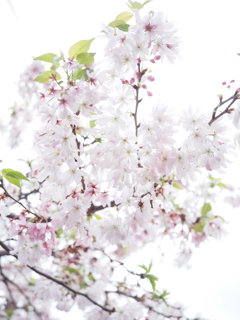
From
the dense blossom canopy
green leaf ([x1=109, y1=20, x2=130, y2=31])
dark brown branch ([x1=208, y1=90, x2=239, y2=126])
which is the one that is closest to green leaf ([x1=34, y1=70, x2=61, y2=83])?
the dense blossom canopy

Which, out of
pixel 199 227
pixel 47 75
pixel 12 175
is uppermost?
pixel 47 75

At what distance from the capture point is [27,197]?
1.25 meters

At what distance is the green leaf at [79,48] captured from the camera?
0.70m

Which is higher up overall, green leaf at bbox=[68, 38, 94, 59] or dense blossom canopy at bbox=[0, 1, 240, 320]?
green leaf at bbox=[68, 38, 94, 59]

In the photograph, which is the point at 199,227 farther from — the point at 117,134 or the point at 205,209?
the point at 117,134

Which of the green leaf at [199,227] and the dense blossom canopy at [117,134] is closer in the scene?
the dense blossom canopy at [117,134]

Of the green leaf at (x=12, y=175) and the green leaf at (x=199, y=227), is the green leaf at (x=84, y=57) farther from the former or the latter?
the green leaf at (x=199, y=227)

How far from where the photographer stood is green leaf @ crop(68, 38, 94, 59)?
0.70m

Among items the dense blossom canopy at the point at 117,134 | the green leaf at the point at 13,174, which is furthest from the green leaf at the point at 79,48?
the green leaf at the point at 13,174

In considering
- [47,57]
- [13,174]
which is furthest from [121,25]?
[13,174]

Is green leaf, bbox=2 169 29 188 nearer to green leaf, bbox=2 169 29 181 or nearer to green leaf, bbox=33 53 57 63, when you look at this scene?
green leaf, bbox=2 169 29 181

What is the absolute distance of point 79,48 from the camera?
27.9 inches

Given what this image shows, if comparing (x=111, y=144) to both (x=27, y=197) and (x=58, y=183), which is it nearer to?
(x=58, y=183)

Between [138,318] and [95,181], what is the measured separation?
673mm
